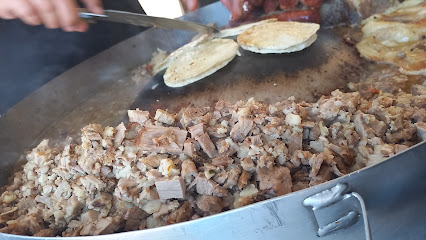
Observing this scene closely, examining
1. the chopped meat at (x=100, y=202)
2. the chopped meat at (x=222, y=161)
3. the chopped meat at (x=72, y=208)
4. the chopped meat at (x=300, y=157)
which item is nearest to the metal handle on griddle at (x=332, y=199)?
the chopped meat at (x=300, y=157)

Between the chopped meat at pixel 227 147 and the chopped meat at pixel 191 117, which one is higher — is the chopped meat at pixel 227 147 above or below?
below

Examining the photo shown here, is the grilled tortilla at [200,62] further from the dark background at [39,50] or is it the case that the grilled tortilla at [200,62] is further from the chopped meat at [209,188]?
the chopped meat at [209,188]

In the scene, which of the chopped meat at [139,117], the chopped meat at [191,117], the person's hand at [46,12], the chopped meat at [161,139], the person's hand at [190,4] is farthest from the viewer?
A: the person's hand at [190,4]

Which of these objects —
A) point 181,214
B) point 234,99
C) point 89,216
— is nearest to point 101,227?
point 89,216

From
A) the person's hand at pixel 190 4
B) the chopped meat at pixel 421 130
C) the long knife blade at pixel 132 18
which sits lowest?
the chopped meat at pixel 421 130

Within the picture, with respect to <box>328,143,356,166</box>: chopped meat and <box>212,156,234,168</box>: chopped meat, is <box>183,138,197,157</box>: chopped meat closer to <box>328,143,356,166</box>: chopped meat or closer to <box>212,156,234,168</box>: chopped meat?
<box>212,156,234,168</box>: chopped meat

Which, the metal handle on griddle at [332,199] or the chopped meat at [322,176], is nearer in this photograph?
the metal handle on griddle at [332,199]

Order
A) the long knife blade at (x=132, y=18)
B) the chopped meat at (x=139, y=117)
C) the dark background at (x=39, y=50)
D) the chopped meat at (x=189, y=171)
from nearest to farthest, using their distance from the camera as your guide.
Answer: the chopped meat at (x=189, y=171), the chopped meat at (x=139, y=117), the long knife blade at (x=132, y=18), the dark background at (x=39, y=50)

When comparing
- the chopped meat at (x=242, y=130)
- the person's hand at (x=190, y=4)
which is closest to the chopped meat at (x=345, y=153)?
the chopped meat at (x=242, y=130)

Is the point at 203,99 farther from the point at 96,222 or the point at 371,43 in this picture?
the point at 371,43
